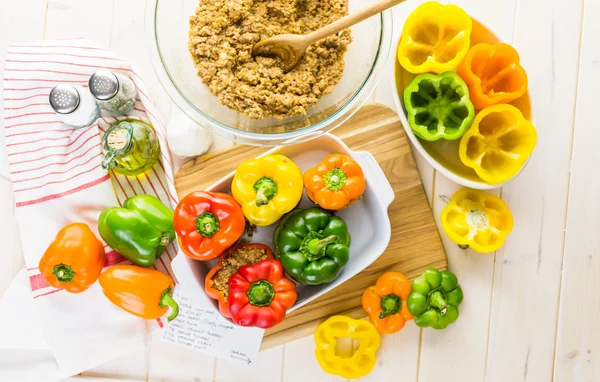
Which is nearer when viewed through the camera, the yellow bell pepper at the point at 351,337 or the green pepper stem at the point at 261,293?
the green pepper stem at the point at 261,293

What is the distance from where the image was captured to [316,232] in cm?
150

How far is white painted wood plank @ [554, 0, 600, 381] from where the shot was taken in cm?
171

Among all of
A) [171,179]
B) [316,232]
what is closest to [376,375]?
[316,232]

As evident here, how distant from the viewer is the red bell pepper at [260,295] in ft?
4.77

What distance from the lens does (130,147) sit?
1.52 meters

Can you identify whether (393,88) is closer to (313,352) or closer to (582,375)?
(313,352)

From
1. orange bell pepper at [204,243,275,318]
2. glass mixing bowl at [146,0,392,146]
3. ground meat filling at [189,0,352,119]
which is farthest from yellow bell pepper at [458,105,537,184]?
orange bell pepper at [204,243,275,318]

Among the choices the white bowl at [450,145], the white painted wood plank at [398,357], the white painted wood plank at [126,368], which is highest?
the white bowl at [450,145]

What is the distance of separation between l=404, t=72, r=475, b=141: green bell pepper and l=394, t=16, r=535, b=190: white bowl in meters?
0.03

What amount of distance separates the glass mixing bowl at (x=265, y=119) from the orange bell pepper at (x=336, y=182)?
0.14m

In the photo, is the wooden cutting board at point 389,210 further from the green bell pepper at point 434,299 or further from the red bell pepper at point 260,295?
the red bell pepper at point 260,295

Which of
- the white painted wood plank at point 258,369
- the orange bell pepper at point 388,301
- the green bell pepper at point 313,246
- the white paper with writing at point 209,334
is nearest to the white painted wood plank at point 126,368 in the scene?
the white paper with writing at point 209,334

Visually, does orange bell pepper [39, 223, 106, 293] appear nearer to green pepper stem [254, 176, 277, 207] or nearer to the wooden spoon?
green pepper stem [254, 176, 277, 207]

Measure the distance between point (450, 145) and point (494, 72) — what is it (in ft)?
0.78
